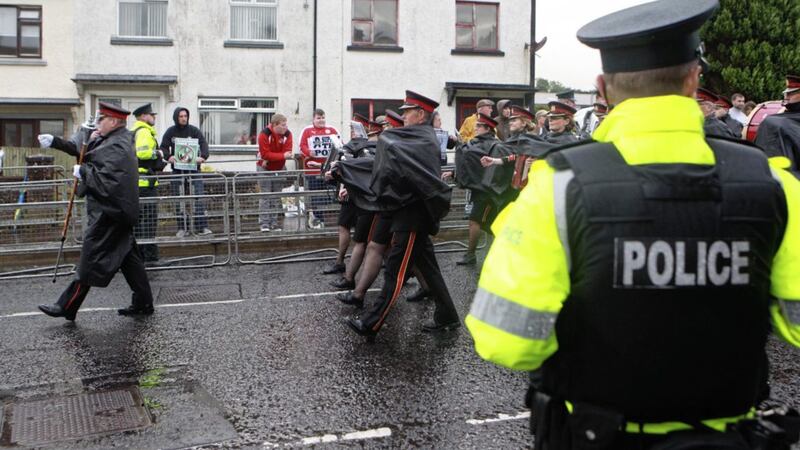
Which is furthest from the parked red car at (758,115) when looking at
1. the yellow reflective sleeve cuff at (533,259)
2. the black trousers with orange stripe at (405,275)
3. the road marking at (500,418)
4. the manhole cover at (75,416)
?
the yellow reflective sleeve cuff at (533,259)

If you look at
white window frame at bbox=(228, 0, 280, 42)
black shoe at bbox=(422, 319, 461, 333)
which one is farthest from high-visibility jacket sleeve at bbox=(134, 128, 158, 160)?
white window frame at bbox=(228, 0, 280, 42)

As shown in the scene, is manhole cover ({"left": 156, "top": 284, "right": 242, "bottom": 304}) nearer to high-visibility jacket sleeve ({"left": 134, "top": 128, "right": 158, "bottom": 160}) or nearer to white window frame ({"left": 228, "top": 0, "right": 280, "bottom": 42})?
high-visibility jacket sleeve ({"left": 134, "top": 128, "right": 158, "bottom": 160})

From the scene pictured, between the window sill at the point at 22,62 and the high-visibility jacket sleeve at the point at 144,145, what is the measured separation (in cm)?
1171

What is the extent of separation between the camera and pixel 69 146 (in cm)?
788

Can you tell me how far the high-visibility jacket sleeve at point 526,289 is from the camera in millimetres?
1985

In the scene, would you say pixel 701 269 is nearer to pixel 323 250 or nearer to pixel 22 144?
pixel 323 250

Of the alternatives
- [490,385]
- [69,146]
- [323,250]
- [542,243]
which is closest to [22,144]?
[323,250]

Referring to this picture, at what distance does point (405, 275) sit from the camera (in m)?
6.68

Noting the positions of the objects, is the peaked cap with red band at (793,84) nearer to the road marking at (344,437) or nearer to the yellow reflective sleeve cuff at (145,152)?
the road marking at (344,437)

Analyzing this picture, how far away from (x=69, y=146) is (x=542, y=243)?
6972 mm

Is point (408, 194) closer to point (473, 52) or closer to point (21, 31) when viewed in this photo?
point (473, 52)

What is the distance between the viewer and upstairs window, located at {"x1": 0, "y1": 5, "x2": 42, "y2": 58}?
2112 cm

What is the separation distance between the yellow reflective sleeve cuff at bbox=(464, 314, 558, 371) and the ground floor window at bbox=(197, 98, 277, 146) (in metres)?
20.4

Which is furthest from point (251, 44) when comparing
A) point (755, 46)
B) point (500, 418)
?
point (500, 418)
